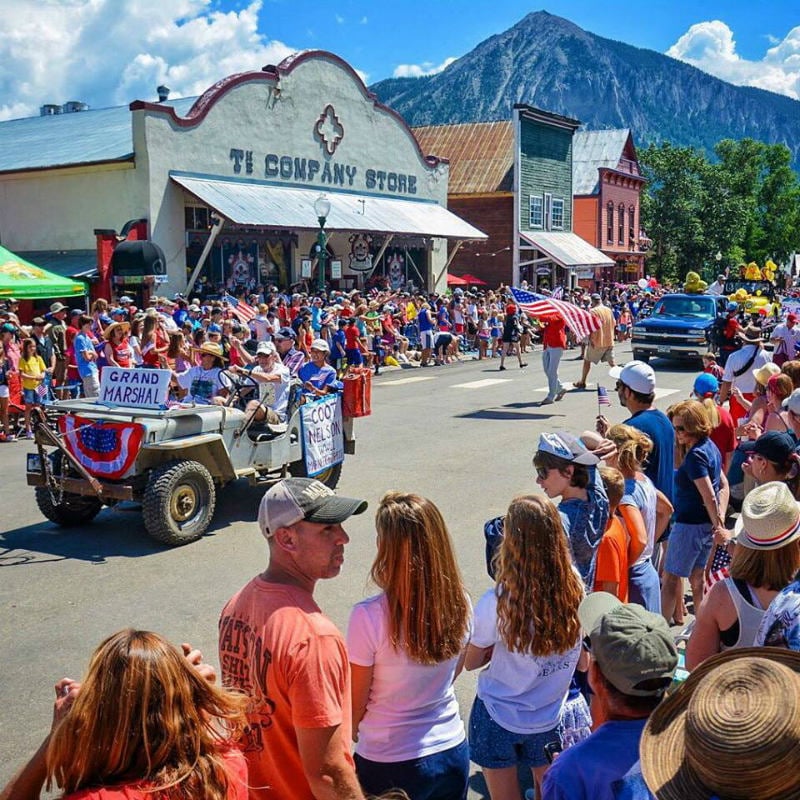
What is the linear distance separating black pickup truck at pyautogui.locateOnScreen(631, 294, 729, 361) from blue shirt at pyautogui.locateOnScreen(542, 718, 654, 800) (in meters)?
21.3

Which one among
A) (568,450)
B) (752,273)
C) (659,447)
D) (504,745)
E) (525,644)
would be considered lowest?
(504,745)

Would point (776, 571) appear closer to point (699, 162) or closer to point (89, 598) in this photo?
point (89, 598)

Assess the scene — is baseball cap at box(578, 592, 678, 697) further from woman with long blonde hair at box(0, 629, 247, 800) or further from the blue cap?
the blue cap

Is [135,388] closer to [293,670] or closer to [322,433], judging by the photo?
[322,433]

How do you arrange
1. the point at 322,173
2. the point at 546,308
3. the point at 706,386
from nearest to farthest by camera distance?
the point at 706,386 < the point at 546,308 < the point at 322,173

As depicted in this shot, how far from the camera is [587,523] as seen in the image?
14.0 feet

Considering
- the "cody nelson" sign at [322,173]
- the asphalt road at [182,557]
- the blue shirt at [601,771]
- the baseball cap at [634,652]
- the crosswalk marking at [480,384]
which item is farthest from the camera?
the "cody nelson" sign at [322,173]

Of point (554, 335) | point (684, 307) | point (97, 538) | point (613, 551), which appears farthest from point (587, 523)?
point (684, 307)

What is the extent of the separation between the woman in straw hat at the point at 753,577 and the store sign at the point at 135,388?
5.95 meters

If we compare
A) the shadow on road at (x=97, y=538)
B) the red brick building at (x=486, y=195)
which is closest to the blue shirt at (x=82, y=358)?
the shadow on road at (x=97, y=538)

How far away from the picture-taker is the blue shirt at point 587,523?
423 cm

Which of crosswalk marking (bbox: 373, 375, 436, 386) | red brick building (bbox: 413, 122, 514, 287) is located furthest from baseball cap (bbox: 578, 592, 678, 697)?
red brick building (bbox: 413, 122, 514, 287)

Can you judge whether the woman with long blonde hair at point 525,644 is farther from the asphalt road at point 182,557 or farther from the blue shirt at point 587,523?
the asphalt road at point 182,557

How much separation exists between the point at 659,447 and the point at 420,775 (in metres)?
3.58
